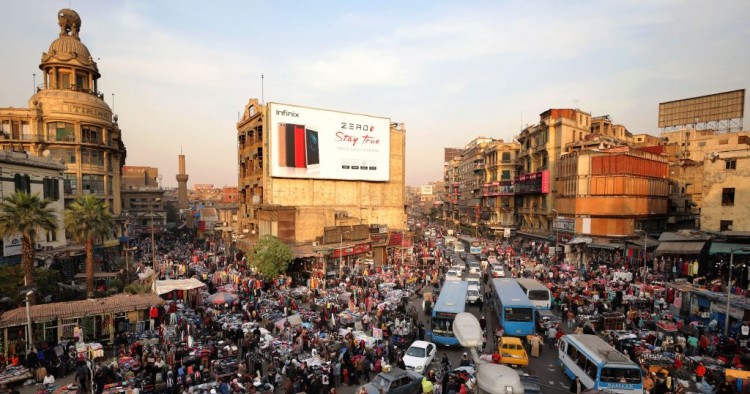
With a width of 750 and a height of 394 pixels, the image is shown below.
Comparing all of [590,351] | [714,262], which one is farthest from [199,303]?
[714,262]

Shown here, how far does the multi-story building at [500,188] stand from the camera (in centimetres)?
6850

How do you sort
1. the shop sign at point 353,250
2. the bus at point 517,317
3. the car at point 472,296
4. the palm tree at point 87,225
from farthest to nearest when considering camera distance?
the shop sign at point 353,250 < the car at point 472,296 < the palm tree at point 87,225 < the bus at point 517,317

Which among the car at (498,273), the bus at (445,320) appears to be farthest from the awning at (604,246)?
the bus at (445,320)

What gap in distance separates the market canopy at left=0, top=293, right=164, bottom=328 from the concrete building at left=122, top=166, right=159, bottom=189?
9974 centimetres

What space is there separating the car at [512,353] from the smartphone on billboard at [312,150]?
38.0 metres

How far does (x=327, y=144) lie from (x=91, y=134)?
89.3ft

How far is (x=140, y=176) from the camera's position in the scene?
111m

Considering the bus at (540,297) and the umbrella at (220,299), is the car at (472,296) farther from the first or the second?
the umbrella at (220,299)

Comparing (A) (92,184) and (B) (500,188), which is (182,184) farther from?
(B) (500,188)

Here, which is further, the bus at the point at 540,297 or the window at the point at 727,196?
the window at the point at 727,196

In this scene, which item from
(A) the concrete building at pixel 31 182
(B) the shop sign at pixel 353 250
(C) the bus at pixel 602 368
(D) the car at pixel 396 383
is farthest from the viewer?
(B) the shop sign at pixel 353 250

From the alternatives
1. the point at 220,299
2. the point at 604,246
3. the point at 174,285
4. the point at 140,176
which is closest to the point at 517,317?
the point at 220,299

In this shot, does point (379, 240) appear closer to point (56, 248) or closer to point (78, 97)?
point (56, 248)

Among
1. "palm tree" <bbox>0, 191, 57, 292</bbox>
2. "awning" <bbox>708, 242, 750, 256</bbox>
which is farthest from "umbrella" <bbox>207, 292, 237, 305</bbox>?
"awning" <bbox>708, 242, 750, 256</bbox>
